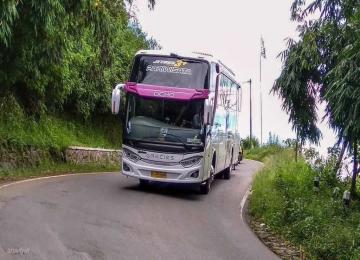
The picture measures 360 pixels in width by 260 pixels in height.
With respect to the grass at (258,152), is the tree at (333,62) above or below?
above

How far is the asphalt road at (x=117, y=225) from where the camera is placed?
316 inches

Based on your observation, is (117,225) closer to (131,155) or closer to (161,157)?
(161,157)

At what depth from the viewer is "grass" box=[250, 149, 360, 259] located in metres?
9.47

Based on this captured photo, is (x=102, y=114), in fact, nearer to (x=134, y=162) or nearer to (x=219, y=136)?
(x=219, y=136)

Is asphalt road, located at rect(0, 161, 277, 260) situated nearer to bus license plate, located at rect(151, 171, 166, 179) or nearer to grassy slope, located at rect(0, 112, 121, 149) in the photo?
bus license plate, located at rect(151, 171, 166, 179)

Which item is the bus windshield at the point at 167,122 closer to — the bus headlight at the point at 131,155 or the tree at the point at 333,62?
the bus headlight at the point at 131,155

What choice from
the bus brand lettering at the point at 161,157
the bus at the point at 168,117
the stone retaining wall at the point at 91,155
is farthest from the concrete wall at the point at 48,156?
the bus brand lettering at the point at 161,157

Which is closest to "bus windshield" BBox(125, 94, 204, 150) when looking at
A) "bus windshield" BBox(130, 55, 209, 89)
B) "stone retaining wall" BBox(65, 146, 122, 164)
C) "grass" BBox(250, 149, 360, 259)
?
"bus windshield" BBox(130, 55, 209, 89)

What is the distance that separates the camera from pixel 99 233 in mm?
9086

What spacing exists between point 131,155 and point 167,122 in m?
1.36

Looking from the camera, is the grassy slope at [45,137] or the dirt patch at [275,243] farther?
the grassy slope at [45,137]

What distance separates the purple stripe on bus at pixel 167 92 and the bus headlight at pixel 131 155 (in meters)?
1.59

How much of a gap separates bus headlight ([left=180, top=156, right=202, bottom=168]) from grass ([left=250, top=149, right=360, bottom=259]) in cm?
187

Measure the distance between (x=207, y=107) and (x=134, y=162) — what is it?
2.48 meters
